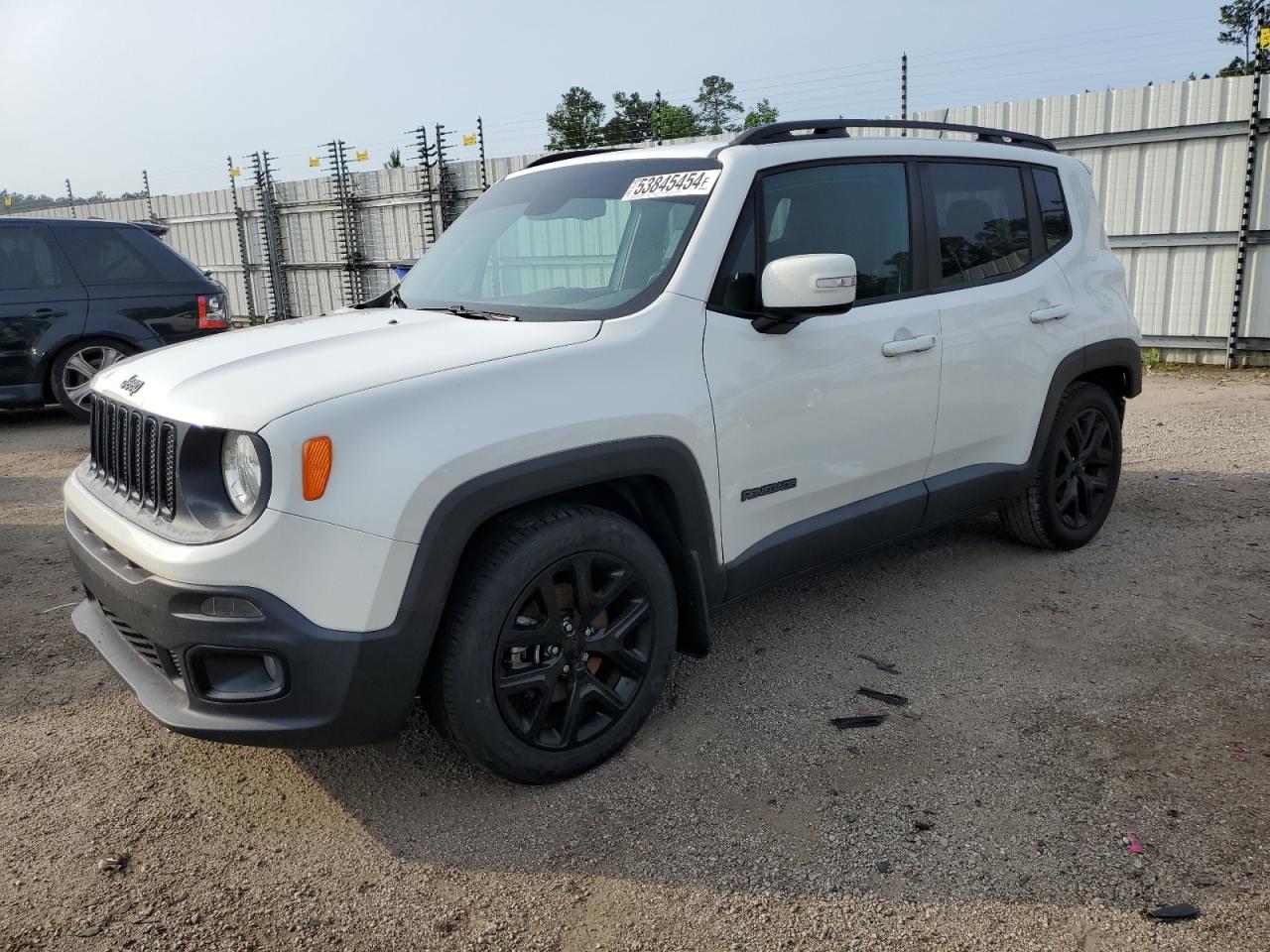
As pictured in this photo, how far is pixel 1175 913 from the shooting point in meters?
2.31

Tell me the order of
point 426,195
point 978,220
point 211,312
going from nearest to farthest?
point 978,220, point 211,312, point 426,195

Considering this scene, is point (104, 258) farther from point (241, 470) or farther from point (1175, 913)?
point (1175, 913)

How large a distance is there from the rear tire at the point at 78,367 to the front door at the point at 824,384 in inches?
274

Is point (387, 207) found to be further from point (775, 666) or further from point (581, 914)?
point (581, 914)

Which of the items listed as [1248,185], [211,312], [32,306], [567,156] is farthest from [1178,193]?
[32,306]

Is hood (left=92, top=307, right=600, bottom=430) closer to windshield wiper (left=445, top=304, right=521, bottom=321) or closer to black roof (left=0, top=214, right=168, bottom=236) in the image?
windshield wiper (left=445, top=304, right=521, bottom=321)

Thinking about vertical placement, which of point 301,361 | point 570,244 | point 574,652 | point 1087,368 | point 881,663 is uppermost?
point 570,244

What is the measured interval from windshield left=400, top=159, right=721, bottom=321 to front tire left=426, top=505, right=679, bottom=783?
2.39 feet

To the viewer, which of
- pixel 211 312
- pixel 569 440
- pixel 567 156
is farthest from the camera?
pixel 211 312

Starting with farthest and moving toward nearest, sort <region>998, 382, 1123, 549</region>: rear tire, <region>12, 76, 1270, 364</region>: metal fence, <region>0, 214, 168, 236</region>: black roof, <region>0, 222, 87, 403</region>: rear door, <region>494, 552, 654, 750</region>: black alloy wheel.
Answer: <region>12, 76, 1270, 364</region>: metal fence, <region>0, 214, 168, 236</region>: black roof, <region>0, 222, 87, 403</region>: rear door, <region>998, 382, 1123, 549</region>: rear tire, <region>494, 552, 654, 750</region>: black alloy wheel

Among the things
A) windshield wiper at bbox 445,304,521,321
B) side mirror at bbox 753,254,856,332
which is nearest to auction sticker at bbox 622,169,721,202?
side mirror at bbox 753,254,856,332

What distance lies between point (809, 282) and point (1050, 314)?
184cm

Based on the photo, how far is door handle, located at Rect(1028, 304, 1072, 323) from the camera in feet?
13.8

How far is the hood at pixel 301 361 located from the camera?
8.16ft
